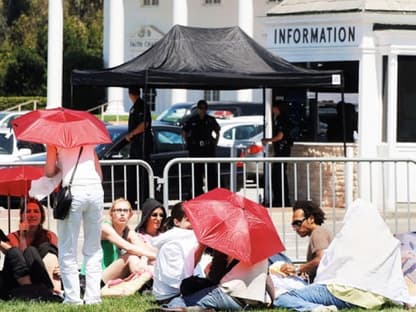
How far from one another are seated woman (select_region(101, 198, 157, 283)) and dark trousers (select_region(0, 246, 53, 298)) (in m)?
0.70

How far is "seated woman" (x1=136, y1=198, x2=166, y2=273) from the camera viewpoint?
38.4 ft

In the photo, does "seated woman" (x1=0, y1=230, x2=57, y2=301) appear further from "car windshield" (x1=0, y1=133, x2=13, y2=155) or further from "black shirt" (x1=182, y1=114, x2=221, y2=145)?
"car windshield" (x1=0, y1=133, x2=13, y2=155)

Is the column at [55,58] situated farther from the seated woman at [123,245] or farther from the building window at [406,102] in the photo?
the seated woman at [123,245]

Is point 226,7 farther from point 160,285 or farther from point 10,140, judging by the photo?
point 160,285

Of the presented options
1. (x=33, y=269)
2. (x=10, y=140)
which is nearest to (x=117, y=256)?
(x=33, y=269)

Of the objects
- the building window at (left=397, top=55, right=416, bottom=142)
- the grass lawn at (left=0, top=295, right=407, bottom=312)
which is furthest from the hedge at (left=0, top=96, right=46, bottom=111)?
the grass lawn at (left=0, top=295, right=407, bottom=312)

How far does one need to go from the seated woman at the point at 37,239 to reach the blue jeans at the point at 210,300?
1508 mm

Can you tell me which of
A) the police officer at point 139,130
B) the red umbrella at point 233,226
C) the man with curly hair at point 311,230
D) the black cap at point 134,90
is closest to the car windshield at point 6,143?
the police officer at point 139,130

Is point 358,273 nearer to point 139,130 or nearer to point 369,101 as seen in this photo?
point 139,130

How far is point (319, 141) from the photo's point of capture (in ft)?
66.0

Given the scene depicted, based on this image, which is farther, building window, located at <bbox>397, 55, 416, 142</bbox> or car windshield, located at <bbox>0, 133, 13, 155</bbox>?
car windshield, located at <bbox>0, 133, 13, 155</bbox>

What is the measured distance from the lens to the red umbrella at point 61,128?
10086mm

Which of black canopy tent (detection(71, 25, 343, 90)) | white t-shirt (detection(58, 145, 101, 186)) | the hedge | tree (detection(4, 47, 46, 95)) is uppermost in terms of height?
tree (detection(4, 47, 46, 95))

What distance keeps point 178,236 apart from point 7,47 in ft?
209
